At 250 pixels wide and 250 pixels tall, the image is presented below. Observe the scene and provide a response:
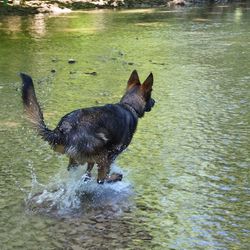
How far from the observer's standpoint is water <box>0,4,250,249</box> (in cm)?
499

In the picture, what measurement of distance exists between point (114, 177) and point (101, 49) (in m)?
11.0

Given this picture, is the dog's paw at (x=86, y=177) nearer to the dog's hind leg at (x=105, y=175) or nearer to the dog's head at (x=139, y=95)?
the dog's hind leg at (x=105, y=175)

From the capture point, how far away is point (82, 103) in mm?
9906

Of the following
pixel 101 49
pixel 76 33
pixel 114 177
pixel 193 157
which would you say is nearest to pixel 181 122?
pixel 193 157

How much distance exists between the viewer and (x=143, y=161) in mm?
6918

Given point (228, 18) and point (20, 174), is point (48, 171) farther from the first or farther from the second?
point (228, 18)

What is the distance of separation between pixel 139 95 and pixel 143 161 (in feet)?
2.84

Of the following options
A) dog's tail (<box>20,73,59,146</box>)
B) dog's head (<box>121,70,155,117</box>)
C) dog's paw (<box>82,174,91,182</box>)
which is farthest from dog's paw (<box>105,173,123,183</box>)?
dog's tail (<box>20,73,59,146</box>)

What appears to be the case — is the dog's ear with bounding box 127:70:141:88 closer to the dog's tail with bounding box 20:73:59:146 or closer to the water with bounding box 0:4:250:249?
the water with bounding box 0:4:250:249

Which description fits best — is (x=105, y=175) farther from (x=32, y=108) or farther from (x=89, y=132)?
(x=32, y=108)

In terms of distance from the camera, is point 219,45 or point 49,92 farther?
point 219,45

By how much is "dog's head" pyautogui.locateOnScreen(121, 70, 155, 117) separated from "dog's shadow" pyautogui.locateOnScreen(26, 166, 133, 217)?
0.98 metres

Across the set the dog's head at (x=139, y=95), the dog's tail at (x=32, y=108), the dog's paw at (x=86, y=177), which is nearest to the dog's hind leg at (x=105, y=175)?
the dog's paw at (x=86, y=177)

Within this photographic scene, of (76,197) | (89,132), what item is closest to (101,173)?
(76,197)
